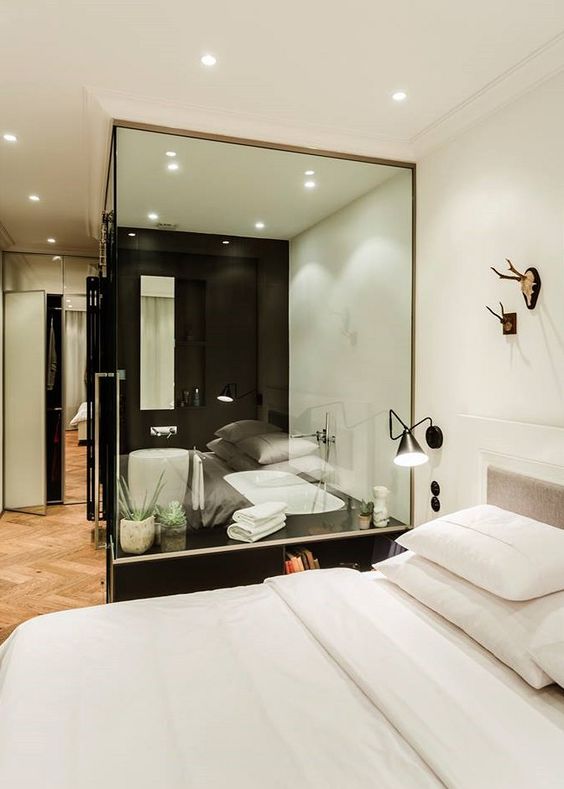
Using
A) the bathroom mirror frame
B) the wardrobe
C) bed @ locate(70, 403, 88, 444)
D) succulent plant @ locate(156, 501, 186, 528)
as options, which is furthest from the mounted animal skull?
bed @ locate(70, 403, 88, 444)

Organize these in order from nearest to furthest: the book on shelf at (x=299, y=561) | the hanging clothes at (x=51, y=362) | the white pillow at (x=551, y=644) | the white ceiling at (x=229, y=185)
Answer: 1. the white pillow at (x=551, y=644)
2. the white ceiling at (x=229, y=185)
3. the book on shelf at (x=299, y=561)
4. the hanging clothes at (x=51, y=362)

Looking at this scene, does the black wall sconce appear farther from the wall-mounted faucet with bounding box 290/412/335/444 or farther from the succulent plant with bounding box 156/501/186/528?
the succulent plant with bounding box 156/501/186/528

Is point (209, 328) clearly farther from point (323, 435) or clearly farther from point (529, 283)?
point (529, 283)

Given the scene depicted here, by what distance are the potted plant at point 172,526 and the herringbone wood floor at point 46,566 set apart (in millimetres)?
1002

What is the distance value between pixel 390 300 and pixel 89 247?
143 inches

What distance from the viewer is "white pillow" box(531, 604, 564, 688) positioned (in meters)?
1.41

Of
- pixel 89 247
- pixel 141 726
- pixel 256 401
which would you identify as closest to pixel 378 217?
pixel 256 401

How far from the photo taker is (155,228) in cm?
259

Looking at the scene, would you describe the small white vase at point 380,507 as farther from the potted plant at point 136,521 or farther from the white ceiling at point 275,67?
the white ceiling at point 275,67

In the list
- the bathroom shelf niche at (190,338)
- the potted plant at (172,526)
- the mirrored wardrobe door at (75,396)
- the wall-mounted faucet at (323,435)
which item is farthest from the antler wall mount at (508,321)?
the mirrored wardrobe door at (75,396)

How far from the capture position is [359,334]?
3.00 metres

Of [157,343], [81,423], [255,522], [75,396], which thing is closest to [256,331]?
[157,343]

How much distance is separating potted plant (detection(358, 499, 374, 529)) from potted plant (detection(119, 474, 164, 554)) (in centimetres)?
107

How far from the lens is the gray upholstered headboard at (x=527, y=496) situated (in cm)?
204
